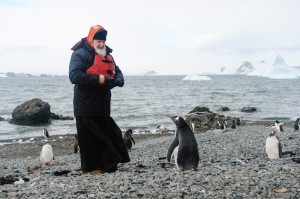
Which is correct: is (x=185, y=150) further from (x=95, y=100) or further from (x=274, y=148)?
(x=274, y=148)

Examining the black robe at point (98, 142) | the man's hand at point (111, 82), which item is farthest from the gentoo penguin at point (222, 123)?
the man's hand at point (111, 82)

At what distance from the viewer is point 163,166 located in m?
7.53

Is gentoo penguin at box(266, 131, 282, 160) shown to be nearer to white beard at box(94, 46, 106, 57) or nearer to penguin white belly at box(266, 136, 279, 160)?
penguin white belly at box(266, 136, 279, 160)

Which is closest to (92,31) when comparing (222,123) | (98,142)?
(98,142)

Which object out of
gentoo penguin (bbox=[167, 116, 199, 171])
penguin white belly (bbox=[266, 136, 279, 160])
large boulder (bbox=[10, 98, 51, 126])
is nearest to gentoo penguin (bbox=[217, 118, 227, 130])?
penguin white belly (bbox=[266, 136, 279, 160])

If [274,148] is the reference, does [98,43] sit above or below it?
above

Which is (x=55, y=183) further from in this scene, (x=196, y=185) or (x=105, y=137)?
(x=196, y=185)

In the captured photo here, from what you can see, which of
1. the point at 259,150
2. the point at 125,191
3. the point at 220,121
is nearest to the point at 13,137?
the point at 220,121

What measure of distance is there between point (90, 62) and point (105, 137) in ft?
4.09

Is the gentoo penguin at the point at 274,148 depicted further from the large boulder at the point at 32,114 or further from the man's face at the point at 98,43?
the large boulder at the point at 32,114

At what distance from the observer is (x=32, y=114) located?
85.7ft

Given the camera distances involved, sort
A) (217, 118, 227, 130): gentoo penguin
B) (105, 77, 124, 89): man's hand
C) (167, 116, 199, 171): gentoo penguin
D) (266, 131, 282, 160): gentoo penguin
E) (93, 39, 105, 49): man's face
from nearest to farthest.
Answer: (105, 77, 124, 89): man's hand, (93, 39, 105, 49): man's face, (167, 116, 199, 171): gentoo penguin, (266, 131, 282, 160): gentoo penguin, (217, 118, 227, 130): gentoo penguin

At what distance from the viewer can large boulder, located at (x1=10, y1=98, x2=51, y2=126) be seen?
85.7 ft

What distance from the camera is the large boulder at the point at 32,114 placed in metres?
26.1
